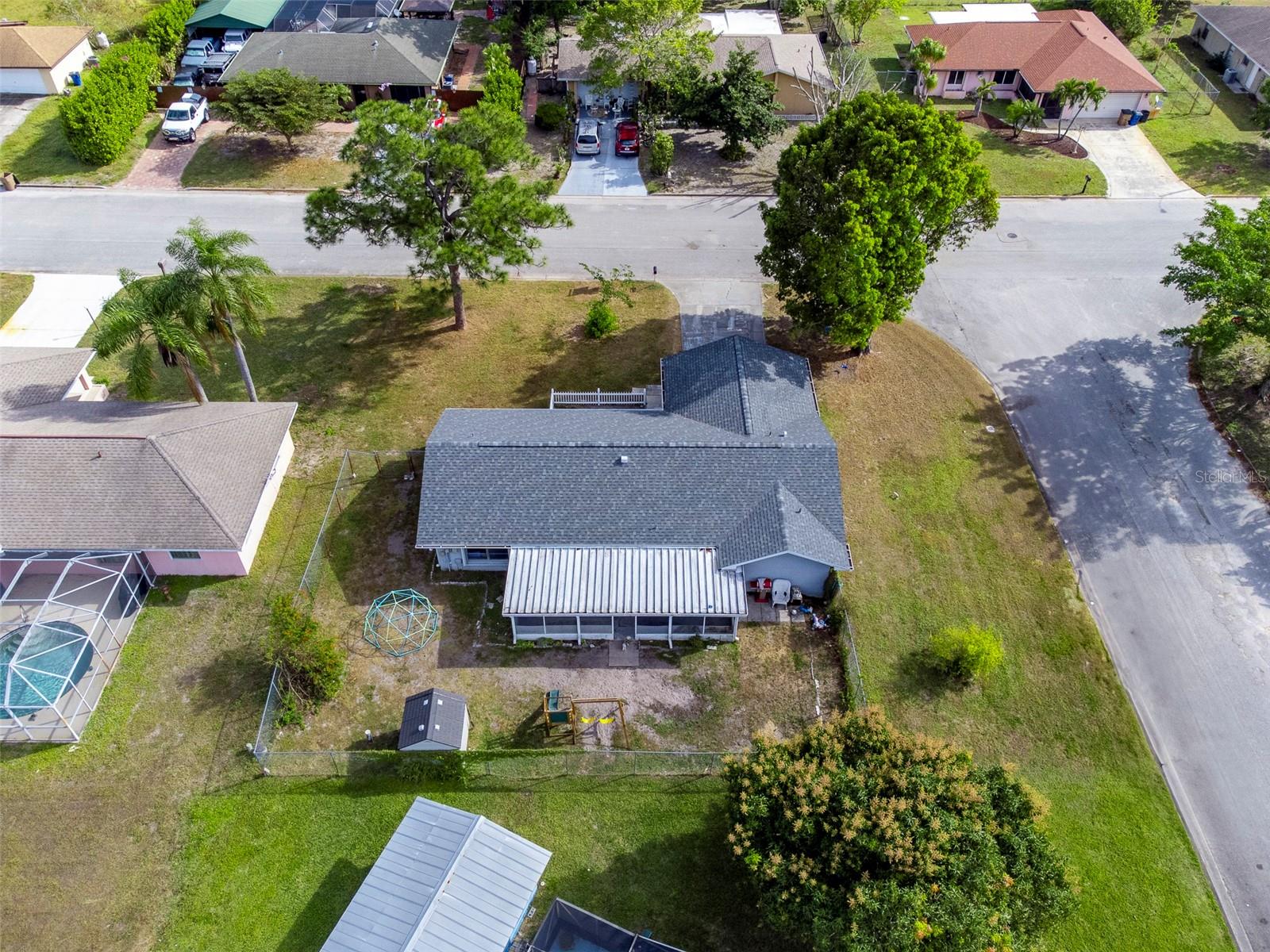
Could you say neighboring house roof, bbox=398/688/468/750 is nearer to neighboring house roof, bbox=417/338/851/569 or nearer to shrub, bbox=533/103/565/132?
neighboring house roof, bbox=417/338/851/569

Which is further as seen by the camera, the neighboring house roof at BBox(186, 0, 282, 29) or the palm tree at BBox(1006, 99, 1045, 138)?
the neighboring house roof at BBox(186, 0, 282, 29)

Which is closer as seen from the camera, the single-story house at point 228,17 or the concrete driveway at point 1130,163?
the concrete driveway at point 1130,163

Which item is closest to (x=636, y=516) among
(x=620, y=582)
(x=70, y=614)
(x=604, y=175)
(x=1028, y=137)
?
(x=620, y=582)

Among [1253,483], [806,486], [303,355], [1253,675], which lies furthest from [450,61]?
[1253,675]

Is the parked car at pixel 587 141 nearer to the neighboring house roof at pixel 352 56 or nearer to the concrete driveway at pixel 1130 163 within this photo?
the neighboring house roof at pixel 352 56

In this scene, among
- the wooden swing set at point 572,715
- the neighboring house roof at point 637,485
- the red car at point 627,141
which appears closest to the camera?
the wooden swing set at point 572,715

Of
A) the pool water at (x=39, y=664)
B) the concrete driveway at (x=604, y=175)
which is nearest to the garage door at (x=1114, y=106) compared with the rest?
the concrete driveway at (x=604, y=175)

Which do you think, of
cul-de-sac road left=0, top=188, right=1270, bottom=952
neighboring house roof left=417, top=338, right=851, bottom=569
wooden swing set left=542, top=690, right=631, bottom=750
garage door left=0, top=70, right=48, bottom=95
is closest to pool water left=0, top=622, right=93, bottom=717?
neighboring house roof left=417, top=338, right=851, bottom=569
